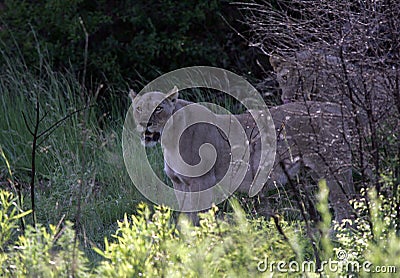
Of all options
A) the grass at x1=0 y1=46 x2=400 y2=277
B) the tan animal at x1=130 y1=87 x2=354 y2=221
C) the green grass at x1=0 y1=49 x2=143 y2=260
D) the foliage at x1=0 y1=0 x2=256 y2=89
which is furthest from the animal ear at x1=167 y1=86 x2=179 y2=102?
the foliage at x1=0 y1=0 x2=256 y2=89

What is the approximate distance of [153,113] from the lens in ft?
19.8

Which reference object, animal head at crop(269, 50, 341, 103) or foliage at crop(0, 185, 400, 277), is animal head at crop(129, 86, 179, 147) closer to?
animal head at crop(269, 50, 341, 103)

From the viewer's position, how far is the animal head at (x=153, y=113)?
6.02 m

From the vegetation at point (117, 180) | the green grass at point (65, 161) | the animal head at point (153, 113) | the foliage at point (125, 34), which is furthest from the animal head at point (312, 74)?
the foliage at point (125, 34)

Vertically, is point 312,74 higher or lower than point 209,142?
higher

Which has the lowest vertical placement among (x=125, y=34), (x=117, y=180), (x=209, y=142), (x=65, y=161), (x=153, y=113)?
(x=117, y=180)

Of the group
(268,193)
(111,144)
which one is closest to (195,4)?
(111,144)

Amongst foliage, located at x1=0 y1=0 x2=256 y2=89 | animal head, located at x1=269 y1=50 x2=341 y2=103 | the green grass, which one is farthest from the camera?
foliage, located at x1=0 y1=0 x2=256 y2=89

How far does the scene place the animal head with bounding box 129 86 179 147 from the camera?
6023 mm

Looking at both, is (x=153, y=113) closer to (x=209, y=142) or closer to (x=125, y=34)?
(x=209, y=142)

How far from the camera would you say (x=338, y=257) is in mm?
4207

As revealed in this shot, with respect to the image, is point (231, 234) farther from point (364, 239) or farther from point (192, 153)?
point (192, 153)

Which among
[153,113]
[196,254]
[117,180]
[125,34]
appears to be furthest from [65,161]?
[196,254]

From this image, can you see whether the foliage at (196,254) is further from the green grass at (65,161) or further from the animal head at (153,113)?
the animal head at (153,113)
